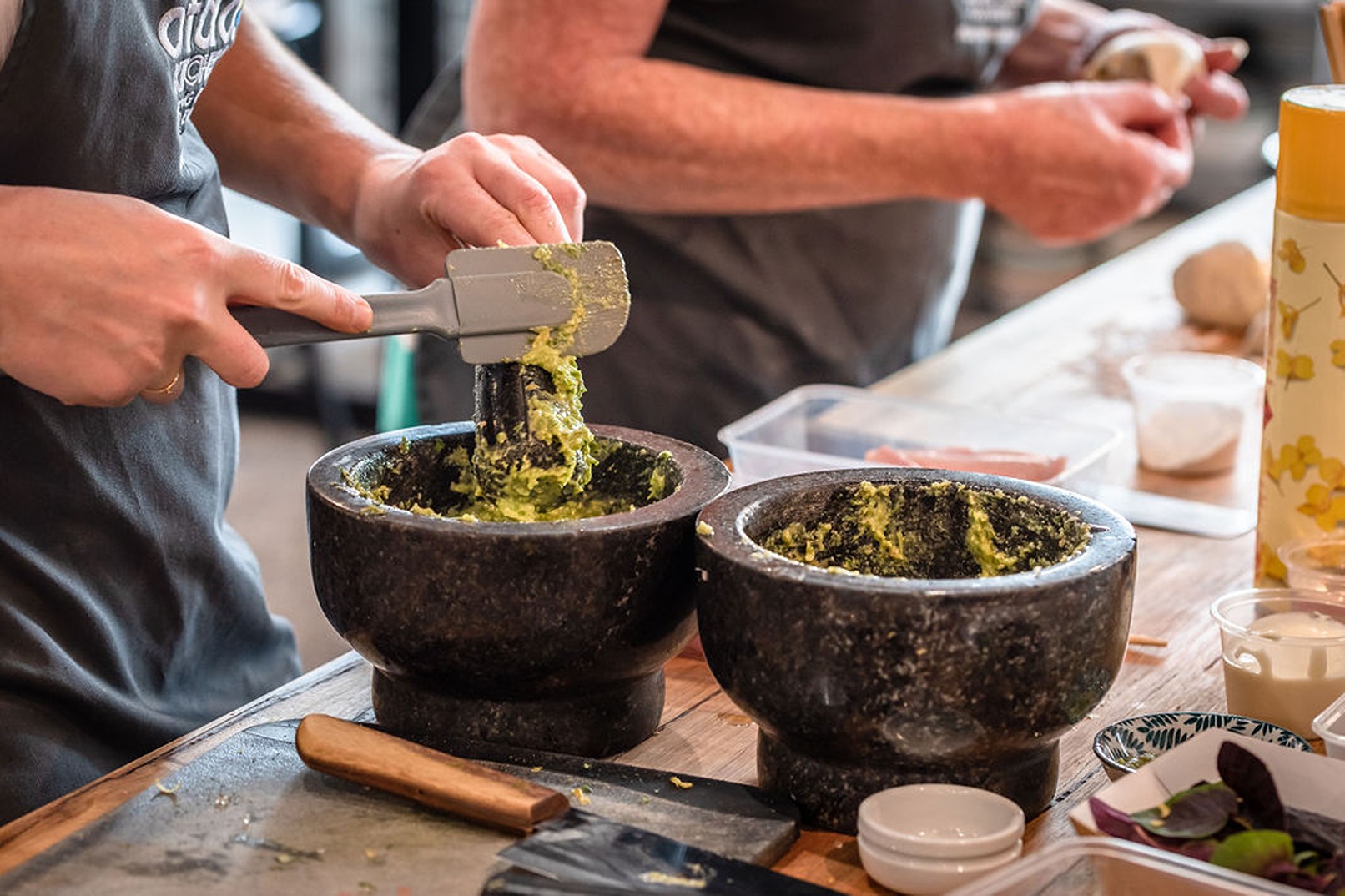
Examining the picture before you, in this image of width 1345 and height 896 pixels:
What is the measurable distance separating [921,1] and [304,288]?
1.19m

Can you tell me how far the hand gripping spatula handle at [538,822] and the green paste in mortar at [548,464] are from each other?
0.17 metres

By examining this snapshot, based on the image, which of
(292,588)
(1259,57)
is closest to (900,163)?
(292,588)

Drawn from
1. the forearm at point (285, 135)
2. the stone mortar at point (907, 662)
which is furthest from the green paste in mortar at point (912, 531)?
the forearm at point (285, 135)

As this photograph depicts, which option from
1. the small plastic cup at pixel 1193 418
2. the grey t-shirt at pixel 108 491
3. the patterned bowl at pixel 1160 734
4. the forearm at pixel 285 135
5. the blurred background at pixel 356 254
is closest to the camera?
the patterned bowl at pixel 1160 734

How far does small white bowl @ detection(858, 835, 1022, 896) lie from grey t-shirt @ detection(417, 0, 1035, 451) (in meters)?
1.25

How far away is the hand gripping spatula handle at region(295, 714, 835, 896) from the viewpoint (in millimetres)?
806

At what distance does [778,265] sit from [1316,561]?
1017mm

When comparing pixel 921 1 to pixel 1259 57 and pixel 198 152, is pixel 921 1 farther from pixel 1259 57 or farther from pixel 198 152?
pixel 1259 57

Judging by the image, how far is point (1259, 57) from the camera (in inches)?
196

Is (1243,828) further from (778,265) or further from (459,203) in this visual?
(778,265)

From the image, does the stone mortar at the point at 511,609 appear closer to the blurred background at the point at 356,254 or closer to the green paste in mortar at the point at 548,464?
the green paste in mortar at the point at 548,464

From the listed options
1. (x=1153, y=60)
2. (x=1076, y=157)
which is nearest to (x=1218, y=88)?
(x=1153, y=60)

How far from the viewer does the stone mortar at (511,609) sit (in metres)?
0.93

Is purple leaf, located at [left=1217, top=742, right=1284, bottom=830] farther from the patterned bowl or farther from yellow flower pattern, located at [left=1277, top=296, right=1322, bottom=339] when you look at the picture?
yellow flower pattern, located at [left=1277, top=296, right=1322, bottom=339]
